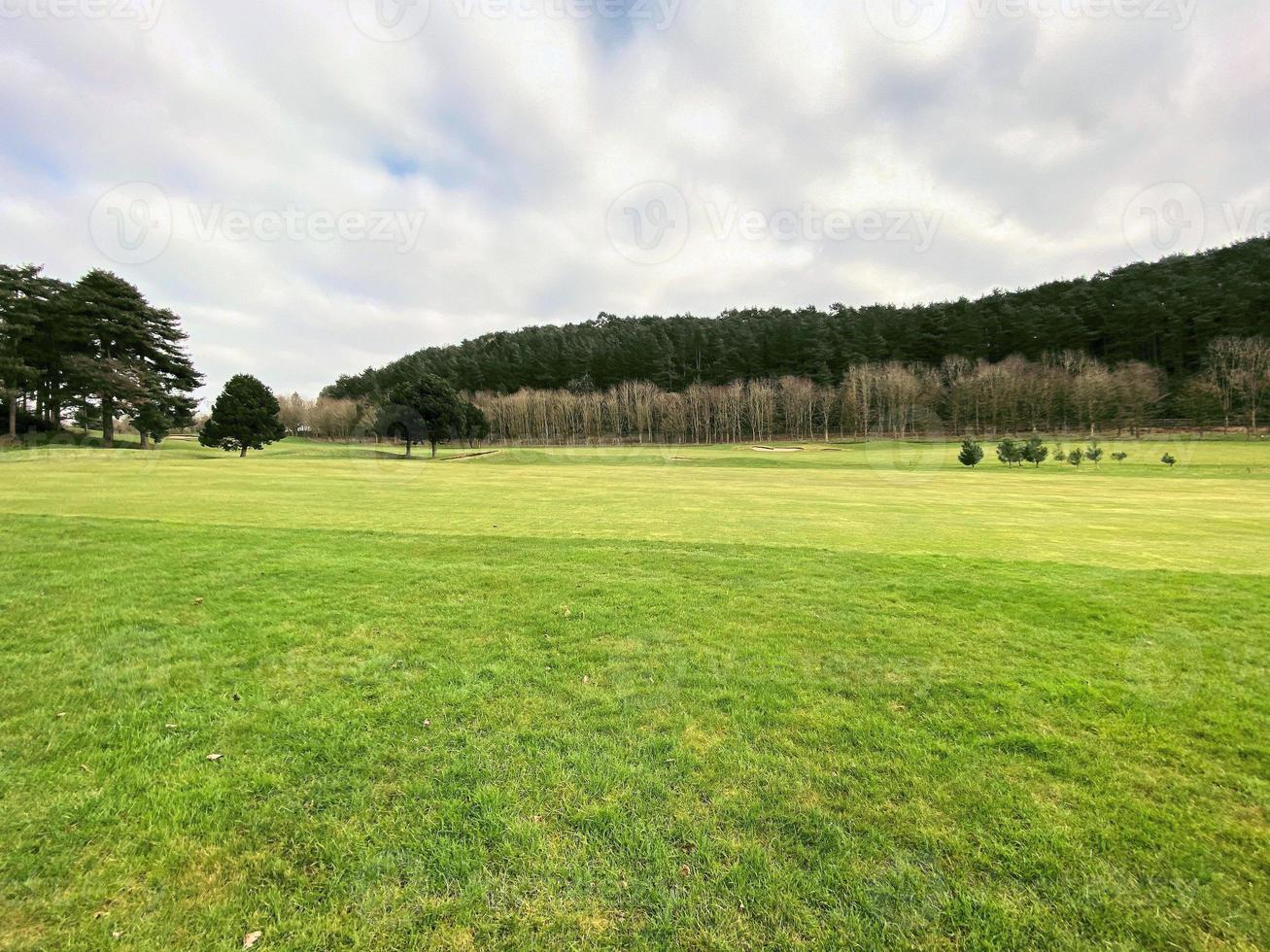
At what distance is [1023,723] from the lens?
4555 mm

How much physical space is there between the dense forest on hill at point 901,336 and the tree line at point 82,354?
58.9 meters

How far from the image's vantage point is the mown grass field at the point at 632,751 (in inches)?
115

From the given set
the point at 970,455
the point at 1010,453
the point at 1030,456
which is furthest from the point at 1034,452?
the point at 970,455

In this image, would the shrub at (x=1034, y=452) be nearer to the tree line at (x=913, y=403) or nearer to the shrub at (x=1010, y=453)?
the shrub at (x=1010, y=453)

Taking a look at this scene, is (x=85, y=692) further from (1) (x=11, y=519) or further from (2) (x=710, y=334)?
(2) (x=710, y=334)

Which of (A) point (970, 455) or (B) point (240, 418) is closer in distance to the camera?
(A) point (970, 455)

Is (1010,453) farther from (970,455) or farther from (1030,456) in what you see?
(970,455)

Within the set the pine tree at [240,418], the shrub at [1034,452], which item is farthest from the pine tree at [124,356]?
the shrub at [1034,452]

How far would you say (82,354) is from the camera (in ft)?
171

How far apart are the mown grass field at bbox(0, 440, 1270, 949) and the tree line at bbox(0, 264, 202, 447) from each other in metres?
58.0

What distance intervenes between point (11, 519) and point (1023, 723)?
783 inches

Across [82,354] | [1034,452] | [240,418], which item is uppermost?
[82,354]

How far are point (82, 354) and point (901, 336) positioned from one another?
124013 mm

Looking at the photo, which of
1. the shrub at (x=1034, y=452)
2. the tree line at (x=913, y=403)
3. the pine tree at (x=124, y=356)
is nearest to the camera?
the shrub at (x=1034, y=452)
